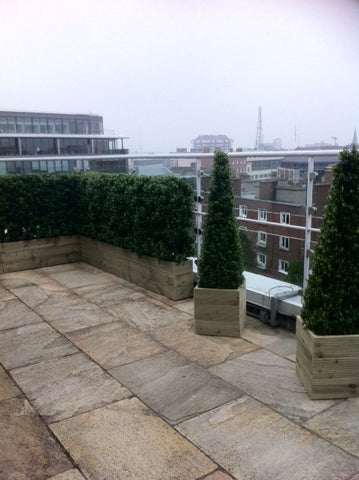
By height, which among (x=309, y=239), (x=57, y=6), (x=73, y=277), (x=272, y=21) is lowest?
(x=73, y=277)

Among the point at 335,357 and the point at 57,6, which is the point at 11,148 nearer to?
the point at 57,6

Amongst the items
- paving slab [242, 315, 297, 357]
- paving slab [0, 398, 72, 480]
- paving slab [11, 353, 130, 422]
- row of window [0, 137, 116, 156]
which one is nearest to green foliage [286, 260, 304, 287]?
paving slab [242, 315, 297, 357]

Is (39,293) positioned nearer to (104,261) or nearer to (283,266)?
(104,261)

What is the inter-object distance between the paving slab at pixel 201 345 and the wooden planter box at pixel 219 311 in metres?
0.06

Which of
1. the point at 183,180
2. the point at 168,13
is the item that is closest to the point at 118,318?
the point at 183,180

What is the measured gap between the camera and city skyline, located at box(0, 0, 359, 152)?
20.5 feet

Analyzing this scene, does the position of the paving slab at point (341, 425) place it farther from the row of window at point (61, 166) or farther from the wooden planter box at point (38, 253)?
the wooden planter box at point (38, 253)

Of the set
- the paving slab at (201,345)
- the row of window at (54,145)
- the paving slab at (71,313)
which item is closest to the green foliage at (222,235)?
the paving slab at (201,345)

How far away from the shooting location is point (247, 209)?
3.52 m

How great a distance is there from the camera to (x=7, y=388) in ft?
8.25

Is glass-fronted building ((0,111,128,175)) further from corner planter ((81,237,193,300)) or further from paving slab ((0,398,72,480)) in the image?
paving slab ((0,398,72,480))

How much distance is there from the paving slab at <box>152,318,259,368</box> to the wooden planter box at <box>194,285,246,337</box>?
6cm

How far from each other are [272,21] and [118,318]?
16.8 feet

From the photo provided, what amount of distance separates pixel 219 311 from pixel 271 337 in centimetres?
42
